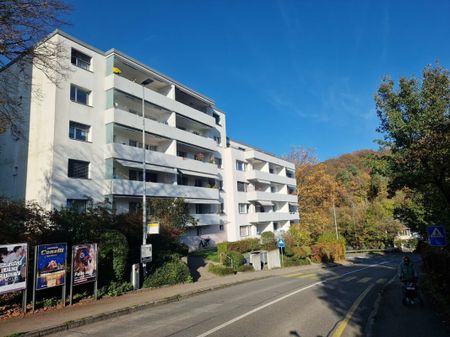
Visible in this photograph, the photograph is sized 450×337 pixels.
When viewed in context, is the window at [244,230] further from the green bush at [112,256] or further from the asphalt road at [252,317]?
the green bush at [112,256]

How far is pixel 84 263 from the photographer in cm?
1241

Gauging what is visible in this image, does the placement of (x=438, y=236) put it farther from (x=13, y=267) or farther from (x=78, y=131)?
(x=78, y=131)

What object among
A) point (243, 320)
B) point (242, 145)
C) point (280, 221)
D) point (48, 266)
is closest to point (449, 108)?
point (243, 320)

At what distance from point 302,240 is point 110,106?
2943 cm

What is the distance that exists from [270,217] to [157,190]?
2302cm

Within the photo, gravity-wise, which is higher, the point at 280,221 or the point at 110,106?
the point at 110,106

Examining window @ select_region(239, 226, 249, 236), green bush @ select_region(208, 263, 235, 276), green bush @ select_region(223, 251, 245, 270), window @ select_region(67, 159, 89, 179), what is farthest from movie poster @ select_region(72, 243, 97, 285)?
window @ select_region(239, 226, 249, 236)

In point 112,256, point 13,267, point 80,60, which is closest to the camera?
point 13,267

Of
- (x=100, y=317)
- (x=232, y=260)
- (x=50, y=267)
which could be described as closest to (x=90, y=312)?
(x=100, y=317)

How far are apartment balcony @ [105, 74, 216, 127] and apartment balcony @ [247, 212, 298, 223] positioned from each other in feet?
44.4

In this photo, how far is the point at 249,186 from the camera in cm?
4712

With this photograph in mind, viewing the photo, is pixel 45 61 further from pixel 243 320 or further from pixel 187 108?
pixel 187 108

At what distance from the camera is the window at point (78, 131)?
80.5 feet

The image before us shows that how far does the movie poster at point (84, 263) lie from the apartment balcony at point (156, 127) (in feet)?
52.2
